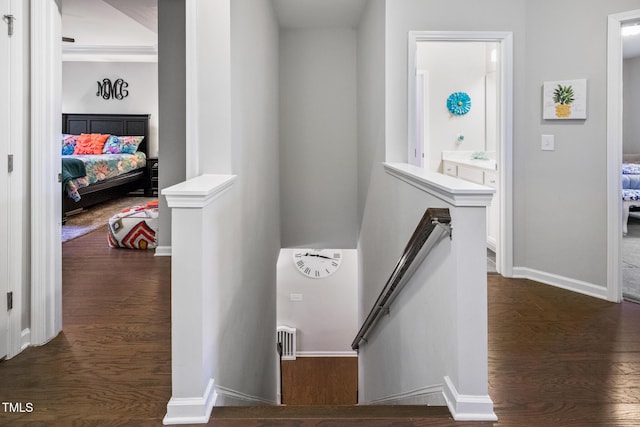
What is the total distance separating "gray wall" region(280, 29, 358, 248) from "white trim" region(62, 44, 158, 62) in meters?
4.02

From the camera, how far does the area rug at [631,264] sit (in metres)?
3.63

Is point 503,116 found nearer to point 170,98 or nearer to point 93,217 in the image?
point 170,98

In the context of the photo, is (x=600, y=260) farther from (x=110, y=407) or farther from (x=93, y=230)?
(x=93, y=230)

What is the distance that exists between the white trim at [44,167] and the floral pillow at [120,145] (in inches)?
257

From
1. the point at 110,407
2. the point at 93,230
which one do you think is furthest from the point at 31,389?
Result: the point at 93,230

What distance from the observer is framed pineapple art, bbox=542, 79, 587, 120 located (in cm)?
349

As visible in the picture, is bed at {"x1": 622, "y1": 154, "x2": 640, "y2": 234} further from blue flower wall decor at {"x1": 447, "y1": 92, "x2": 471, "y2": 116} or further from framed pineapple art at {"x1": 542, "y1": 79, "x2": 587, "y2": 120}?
framed pineapple art at {"x1": 542, "y1": 79, "x2": 587, "y2": 120}

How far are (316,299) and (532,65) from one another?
16.2 ft

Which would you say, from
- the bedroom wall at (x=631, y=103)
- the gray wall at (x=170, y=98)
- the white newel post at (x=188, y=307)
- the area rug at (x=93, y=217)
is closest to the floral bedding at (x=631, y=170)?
the bedroom wall at (x=631, y=103)

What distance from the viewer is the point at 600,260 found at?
345 cm

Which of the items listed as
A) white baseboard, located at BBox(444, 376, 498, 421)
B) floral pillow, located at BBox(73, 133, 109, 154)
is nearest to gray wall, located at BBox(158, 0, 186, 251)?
white baseboard, located at BBox(444, 376, 498, 421)

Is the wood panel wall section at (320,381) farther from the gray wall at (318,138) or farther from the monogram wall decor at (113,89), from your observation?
the monogram wall decor at (113,89)

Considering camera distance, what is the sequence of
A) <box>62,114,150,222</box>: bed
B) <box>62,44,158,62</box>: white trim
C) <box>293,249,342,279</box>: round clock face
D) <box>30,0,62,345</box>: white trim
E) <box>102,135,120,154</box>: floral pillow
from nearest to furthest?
1. <box>30,0,62,345</box>: white trim
2. <box>62,114,150,222</box>: bed
3. <box>293,249,342,279</box>: round clock face
4. <box>62,44,158,62</box>: white trim
5. <box>102,135,120,154</box>: floral pillow

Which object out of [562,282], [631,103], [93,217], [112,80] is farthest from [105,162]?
[631,103]
